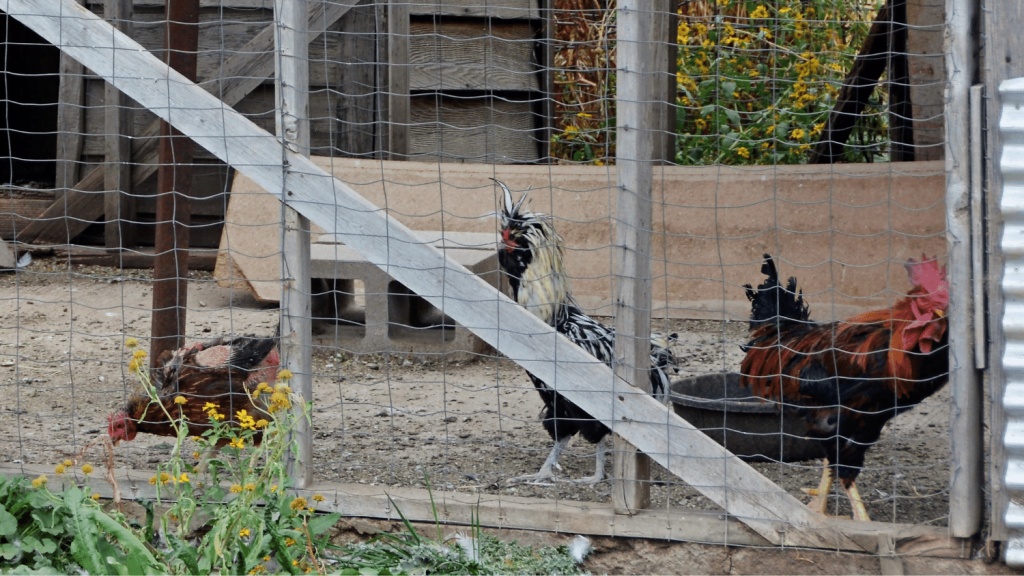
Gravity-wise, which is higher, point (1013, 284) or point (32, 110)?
point (32, 110)

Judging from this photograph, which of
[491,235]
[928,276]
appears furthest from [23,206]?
[928,276]

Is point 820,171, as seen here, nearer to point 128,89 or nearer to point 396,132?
point 396,132

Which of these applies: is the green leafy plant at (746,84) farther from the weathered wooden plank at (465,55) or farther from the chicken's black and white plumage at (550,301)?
the chicken's black and white plumage at (550,301)

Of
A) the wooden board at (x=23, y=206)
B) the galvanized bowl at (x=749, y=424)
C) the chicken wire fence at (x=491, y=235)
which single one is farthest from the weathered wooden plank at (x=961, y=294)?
the wooden board at (x=23, y=206)

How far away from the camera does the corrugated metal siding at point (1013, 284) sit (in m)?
2.49

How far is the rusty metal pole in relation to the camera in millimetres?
3580

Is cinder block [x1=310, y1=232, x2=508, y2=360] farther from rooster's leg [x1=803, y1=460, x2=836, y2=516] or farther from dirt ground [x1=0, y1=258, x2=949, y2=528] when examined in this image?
rooster's leg [x1=803, y1=460, x2=836, y2=516]

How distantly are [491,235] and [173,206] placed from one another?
8.08 ft

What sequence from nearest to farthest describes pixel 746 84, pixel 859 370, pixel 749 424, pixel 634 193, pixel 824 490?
pixel 634 193 < pixel 859 370 < pixel 824 490 < pixel 749 424 < pixel 746 84

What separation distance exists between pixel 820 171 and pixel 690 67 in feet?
10.5

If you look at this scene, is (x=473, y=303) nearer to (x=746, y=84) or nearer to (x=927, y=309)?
(x=927, y=309)

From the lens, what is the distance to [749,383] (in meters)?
3.34

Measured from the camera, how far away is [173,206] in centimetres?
361

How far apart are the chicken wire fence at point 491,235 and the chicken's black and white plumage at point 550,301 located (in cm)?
1
